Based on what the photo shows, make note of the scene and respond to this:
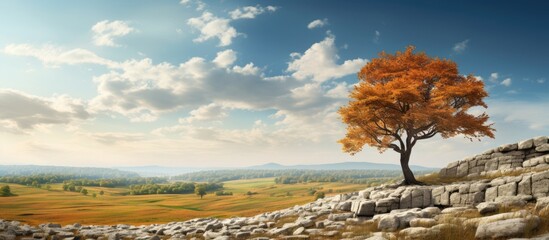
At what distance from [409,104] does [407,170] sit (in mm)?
6333

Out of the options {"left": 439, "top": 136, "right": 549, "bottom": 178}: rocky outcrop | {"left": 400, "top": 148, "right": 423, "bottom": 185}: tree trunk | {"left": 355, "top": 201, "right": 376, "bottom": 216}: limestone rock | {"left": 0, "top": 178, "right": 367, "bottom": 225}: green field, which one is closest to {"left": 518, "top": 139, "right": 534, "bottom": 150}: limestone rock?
{"left": 439, "top": 136, "right": 549, "bottom": 178}: rocky outcrop

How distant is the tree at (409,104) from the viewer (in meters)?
28.2

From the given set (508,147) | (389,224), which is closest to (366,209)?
(389,224)

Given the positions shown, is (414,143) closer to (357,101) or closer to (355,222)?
(357,101)

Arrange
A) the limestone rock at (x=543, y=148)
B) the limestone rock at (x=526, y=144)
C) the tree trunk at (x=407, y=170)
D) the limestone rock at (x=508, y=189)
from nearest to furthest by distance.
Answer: the limestone rock at (x=508, y=189) < the limestone rock at (x=543, y=148) < the limestone rock at (x=526, y=144) < the tree trunk at (x=407, y=170)

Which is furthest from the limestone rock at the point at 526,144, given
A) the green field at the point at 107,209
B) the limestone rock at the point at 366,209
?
the green field at the point at 107,209

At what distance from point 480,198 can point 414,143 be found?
1341 centimetres

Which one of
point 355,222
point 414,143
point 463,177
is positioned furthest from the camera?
point 414,143

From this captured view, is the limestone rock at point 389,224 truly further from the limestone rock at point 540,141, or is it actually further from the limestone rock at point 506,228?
A: the limestone rock at point 540,141

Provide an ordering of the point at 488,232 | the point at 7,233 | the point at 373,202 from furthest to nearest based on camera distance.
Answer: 1. the point at 373,202
2. the point at 7,233
3. the point at 488,232

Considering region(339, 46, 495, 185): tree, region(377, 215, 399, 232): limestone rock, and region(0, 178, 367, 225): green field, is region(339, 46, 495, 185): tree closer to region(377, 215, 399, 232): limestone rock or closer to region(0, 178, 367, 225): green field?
region(377, 215, 399, 232): limestone rock

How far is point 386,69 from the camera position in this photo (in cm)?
3200

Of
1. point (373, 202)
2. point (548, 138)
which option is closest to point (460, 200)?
point (373, 202)

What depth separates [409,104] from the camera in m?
30.4
